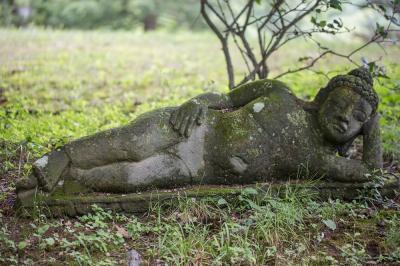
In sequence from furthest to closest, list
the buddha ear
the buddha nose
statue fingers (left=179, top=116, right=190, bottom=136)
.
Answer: the buddha ear < the buddha nose < statue fingers (left=179, top=116, right=190, bottom=136)

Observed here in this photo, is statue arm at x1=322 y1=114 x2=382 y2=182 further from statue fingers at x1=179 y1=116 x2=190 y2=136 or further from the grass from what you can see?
statue fingers at x1=179 y1=116 x2=190 y2=136

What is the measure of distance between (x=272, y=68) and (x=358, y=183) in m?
6.49

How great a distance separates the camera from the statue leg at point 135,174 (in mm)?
4621

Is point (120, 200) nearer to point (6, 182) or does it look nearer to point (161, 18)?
point (6, 182)

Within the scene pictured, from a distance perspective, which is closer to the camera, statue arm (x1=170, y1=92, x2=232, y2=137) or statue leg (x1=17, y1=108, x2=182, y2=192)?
statue leg (x1=17, y1=108, x2=182, y2=192)

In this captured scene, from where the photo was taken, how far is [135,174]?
4.68 metres

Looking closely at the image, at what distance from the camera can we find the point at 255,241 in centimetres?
429

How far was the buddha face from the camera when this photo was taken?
4.95 m

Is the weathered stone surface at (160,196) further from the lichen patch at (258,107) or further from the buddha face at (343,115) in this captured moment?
the lichen patch at (258,107)

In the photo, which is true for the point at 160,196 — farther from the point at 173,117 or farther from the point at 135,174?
the point at 173,117

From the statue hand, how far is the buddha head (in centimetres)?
114

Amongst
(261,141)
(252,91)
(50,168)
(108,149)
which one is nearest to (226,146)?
(261,141)

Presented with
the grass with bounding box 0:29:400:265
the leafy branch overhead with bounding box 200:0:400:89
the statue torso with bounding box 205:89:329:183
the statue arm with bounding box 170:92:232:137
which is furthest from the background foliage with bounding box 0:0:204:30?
the statue torso with bounding box 205:89:329:183

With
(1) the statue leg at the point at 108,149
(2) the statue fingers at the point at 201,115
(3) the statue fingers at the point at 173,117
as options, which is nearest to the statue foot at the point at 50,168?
(1) the statue leg at the point at 108,149
